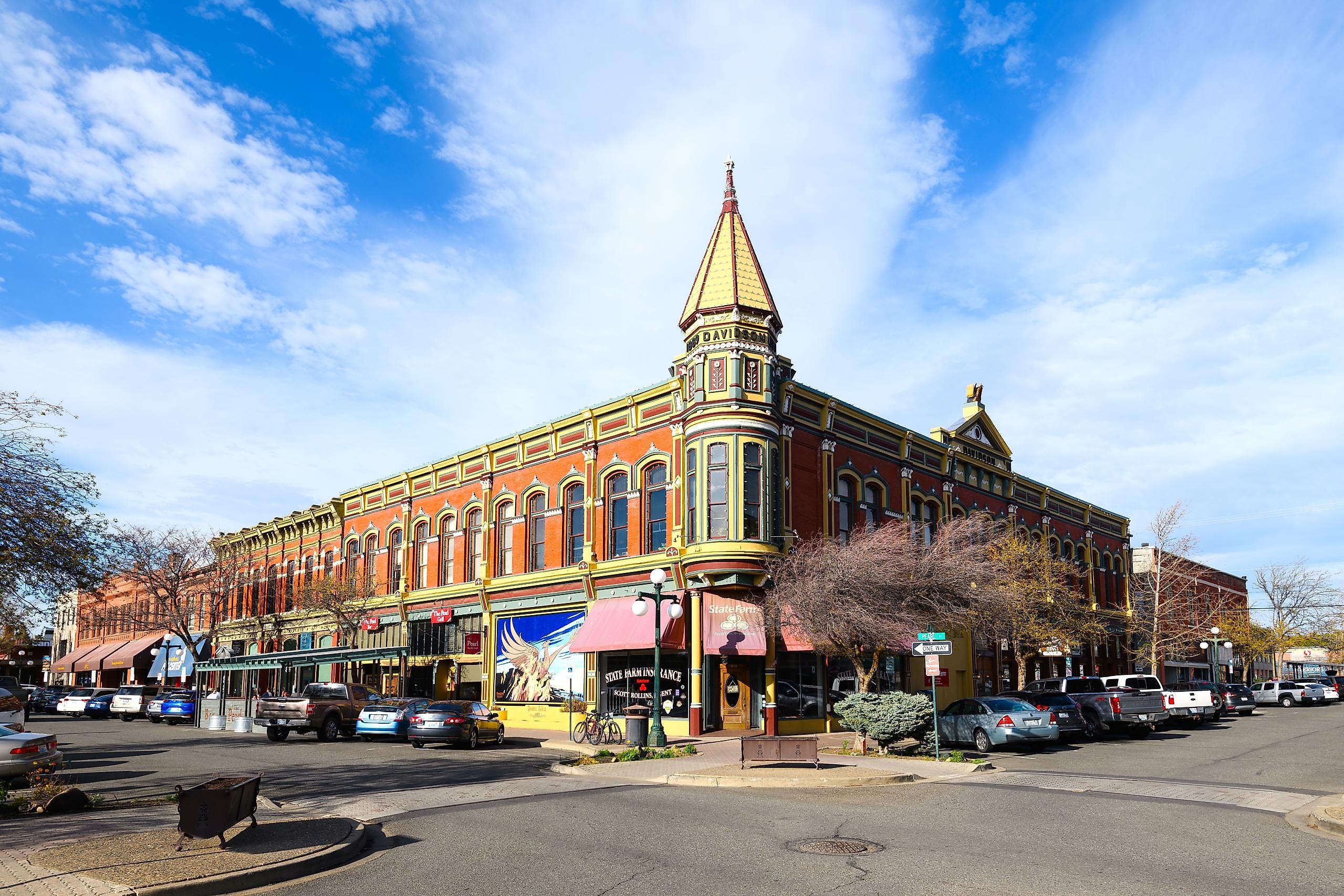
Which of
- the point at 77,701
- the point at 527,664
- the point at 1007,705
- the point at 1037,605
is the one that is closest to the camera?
the point at 1007,705

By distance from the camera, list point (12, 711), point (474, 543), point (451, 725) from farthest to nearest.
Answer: point (474, 543)
point (451, 725)
point (12, 711)

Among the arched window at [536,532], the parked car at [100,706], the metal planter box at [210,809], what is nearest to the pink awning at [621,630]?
the arched window at [536,532]

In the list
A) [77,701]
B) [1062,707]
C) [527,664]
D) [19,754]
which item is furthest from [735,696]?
[77,701]

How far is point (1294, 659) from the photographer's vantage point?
8856cm

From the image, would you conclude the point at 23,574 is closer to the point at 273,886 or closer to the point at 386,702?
the point at 386,702

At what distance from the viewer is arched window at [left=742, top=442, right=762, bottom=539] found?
29.7 meters

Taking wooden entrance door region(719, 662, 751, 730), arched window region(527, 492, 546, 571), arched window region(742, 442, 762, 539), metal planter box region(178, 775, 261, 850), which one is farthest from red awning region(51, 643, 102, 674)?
metal planter box region(178, 775, 261, 850)

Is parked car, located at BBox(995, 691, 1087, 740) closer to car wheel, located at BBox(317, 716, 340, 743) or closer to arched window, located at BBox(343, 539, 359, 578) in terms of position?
car wheel, located at BBox(317, 716, 340, 743)

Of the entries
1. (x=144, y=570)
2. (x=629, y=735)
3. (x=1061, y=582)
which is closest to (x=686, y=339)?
(x=629, y=735)

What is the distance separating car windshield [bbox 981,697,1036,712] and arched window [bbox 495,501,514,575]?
64.4 ft

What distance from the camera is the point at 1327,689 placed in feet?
188

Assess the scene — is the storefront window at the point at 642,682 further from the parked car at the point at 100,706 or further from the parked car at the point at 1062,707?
the parked car at the point at 100,706

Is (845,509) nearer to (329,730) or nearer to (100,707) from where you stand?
(329,730)

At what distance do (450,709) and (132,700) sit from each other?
28.3 meters
